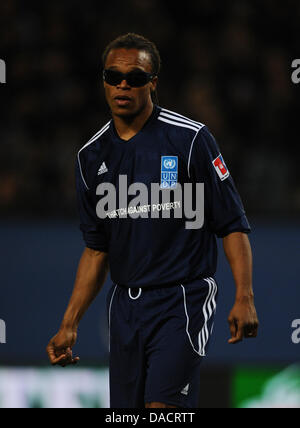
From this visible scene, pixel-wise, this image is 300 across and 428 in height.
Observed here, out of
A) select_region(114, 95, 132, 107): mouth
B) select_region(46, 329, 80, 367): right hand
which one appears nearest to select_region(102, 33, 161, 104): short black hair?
select_region(114, 95, 132, 107): mouth

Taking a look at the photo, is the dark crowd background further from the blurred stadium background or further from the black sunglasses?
the black sunglasses

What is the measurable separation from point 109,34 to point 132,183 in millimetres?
4903

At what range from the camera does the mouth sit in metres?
4.45

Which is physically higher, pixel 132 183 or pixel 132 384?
→ pixel 132 183

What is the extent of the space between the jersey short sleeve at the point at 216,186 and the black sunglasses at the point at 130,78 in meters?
0.36

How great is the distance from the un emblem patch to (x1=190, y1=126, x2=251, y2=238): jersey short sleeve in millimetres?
80

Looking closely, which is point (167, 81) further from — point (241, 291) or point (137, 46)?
point (241, 291)

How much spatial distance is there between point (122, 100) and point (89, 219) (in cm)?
69

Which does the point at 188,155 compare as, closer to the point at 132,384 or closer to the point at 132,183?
the point at 132,183

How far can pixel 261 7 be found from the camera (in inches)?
364

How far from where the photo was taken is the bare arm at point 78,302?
4.73 meters

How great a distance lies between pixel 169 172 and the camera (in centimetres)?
448
